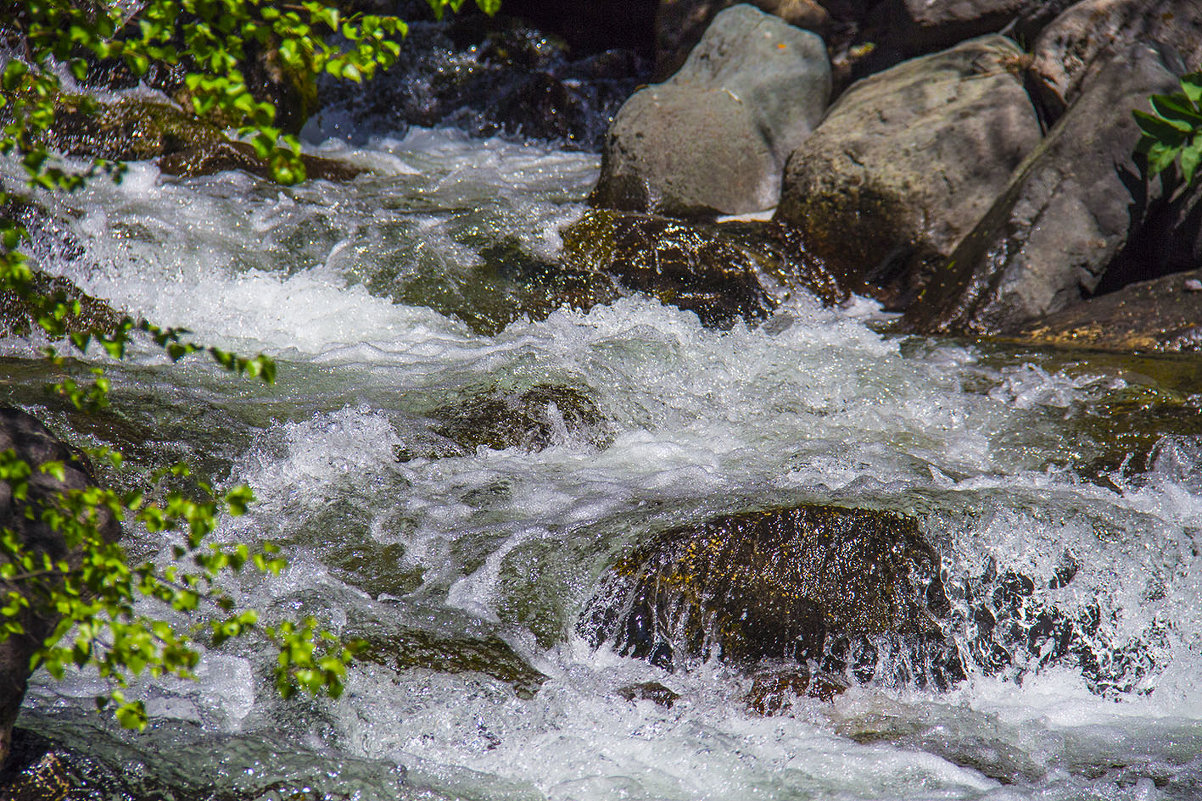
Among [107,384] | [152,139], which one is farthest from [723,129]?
[107,384]

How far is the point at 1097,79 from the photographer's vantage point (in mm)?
6473

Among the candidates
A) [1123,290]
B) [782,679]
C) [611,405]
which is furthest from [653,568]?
[1123,290]

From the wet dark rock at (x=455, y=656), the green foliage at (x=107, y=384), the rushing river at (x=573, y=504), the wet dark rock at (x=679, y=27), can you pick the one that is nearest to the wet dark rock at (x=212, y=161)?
the rushing river at (x=573, y=504)

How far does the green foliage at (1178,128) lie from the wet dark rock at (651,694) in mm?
4871

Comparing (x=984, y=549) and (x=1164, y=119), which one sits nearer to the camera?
(x=984, y=549)

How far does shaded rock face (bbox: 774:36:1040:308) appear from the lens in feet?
23.1

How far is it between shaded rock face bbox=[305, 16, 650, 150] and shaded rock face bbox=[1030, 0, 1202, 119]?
5059 mm

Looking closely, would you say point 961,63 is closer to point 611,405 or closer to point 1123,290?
point 1123,290

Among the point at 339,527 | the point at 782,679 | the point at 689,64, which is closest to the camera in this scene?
the point at 782,679

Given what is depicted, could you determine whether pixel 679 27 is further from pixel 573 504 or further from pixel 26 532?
pixel 26 532

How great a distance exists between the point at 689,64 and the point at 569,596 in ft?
24.8

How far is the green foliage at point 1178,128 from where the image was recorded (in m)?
5.81

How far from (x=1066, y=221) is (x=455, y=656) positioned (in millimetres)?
5056

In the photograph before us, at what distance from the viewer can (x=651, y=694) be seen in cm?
309
